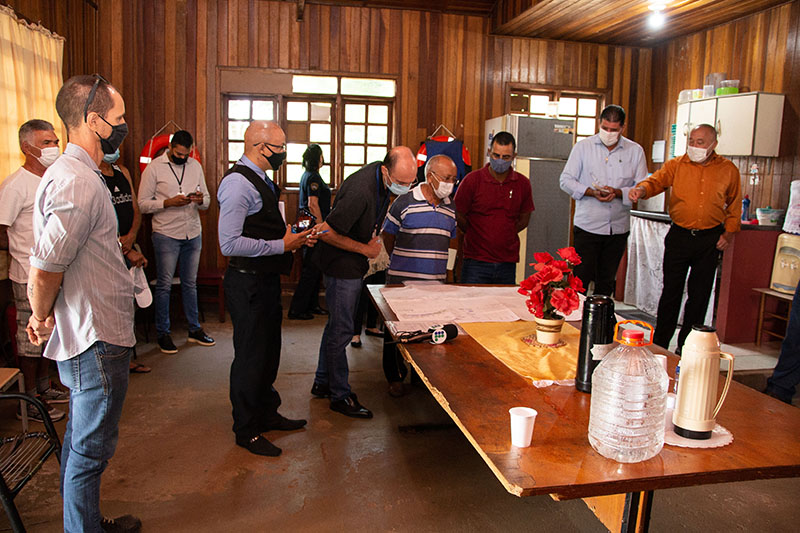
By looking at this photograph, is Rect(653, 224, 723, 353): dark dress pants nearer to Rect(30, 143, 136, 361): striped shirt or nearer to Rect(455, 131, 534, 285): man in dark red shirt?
Rect(455, 131, 534, 285): man in dark red shirt

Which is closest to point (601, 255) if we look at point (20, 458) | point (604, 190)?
point (604, 190)

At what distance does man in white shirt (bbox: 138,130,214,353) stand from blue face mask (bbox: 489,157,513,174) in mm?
2518

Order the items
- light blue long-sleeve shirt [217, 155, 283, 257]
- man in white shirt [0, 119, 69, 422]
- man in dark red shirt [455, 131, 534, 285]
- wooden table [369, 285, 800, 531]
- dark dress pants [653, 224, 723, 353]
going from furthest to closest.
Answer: dark dress pants [653, 224, 723, 353], man in dark red shirt [455, 131, 534, 285], man in white shirt [0, 119, 69, 422], light blue long-sleeve shirt [217, 155, 283, 257], wooden table [369, 285, 800, 531]

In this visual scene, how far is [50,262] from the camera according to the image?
1.81m

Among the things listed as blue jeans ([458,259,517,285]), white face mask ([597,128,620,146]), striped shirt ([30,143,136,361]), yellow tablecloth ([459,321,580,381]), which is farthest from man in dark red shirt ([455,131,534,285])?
striped shirt ([30,143,136,361])

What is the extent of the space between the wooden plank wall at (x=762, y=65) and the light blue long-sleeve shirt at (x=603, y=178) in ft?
7.49

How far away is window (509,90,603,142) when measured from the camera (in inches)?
291

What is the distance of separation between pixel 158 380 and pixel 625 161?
146 inches

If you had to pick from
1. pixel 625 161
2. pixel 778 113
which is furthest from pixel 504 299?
pixel 778 113

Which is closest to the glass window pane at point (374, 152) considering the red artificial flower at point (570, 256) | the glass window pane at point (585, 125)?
the glass window pane at point (585, 125)

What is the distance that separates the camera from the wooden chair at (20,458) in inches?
78.9

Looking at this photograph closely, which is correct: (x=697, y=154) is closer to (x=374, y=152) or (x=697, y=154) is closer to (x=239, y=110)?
(x=374, y=152)

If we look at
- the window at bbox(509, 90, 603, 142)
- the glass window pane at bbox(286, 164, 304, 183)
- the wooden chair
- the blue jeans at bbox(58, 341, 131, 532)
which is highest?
the window at bbox(509, 90, 603, 142)

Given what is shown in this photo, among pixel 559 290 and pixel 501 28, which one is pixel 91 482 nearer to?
pixel 559 290
